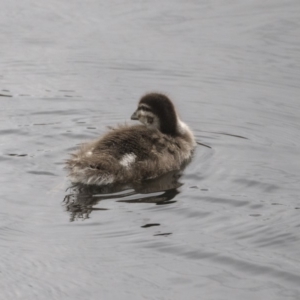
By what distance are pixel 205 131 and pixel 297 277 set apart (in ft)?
10.5

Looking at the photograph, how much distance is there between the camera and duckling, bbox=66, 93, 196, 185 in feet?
24.8

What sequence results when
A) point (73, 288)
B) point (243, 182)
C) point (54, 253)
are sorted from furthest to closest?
point (243, 182) → point (54, 253) → point (73, 288)

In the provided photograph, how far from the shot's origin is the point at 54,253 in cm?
631

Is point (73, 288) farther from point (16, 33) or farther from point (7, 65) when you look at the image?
point (16, 33)

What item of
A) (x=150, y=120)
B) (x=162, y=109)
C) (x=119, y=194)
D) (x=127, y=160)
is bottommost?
(x=119, y=194)

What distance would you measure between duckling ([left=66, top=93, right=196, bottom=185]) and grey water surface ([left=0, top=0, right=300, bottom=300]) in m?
0.12

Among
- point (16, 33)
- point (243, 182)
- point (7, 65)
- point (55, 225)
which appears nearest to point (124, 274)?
point (55, 225)

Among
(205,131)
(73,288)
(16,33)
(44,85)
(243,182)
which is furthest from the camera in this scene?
(16,33)

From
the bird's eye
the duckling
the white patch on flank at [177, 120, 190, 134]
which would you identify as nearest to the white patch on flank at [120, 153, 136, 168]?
the duckling

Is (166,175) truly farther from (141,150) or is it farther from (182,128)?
(182,128)

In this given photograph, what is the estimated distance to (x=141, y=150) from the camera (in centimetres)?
784

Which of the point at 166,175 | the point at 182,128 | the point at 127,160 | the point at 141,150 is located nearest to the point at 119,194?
the point at 127,160

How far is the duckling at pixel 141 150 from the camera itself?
755cm

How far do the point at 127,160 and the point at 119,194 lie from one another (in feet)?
1.25
